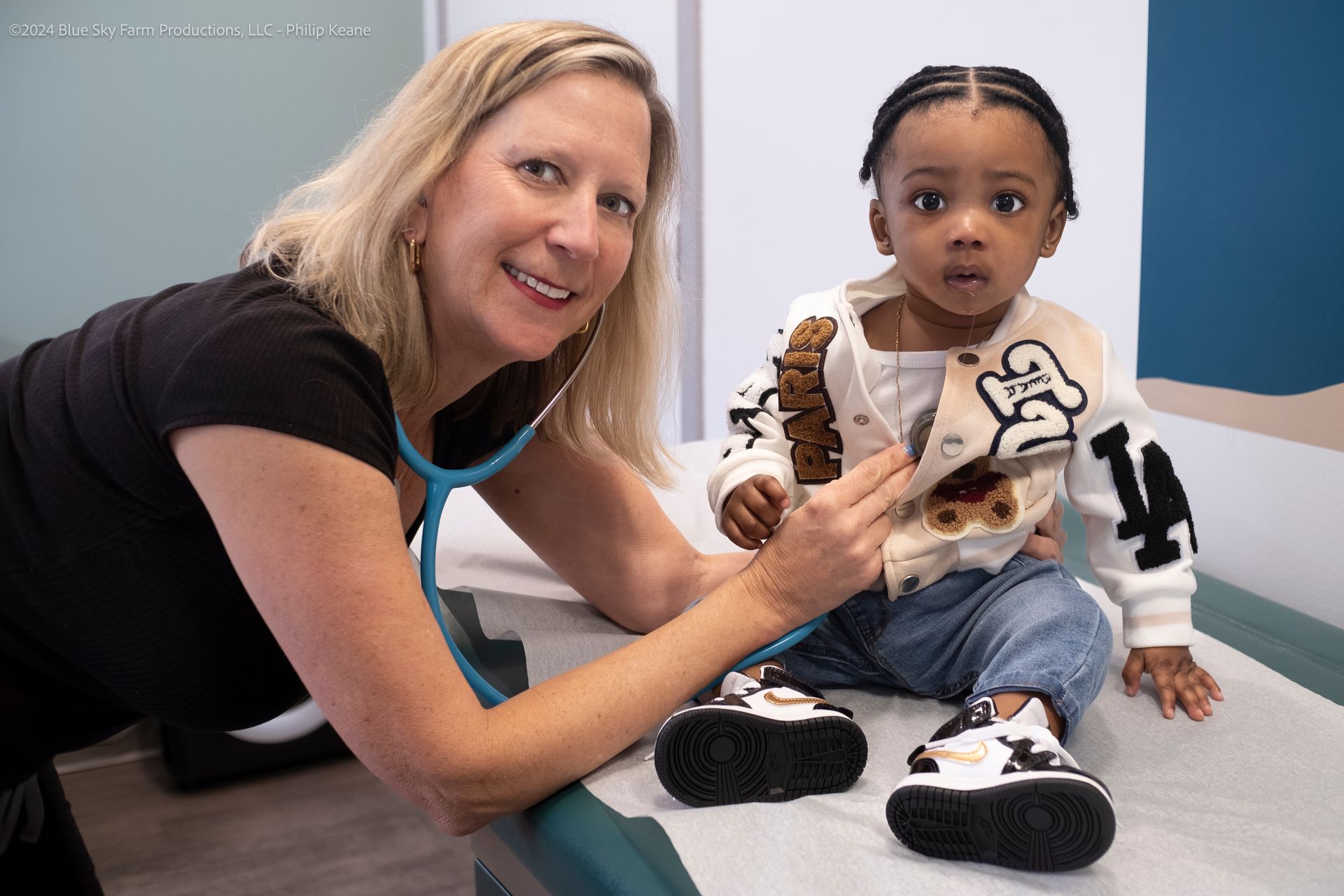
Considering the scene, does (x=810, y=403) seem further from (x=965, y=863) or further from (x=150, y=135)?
(x=150, y=135)

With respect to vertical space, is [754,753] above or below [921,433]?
below

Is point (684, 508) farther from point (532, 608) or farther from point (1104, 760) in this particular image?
point (1104, 760)

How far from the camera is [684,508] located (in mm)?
1950

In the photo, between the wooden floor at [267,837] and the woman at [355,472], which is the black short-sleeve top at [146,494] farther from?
the wooden floor at [267,837]

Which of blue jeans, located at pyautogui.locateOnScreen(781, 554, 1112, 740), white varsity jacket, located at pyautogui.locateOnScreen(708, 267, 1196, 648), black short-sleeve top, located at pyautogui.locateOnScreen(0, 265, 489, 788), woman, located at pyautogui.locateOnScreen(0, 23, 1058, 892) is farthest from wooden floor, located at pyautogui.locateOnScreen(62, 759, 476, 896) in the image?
white varsity jacket, located at pyautogui.locateOnScreen(708, 267, 1196, 648)

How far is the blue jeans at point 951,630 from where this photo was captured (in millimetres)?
1149

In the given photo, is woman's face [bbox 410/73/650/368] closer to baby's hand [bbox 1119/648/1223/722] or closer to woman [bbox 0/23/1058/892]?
woman [bbox 0/23/1058/892]

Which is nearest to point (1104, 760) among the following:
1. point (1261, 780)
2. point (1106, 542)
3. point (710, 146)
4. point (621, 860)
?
point (1261, 780)

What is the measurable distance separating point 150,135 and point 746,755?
121 inches

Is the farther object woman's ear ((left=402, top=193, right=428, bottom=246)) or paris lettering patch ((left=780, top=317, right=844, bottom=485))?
paris lettering patch ((left=780, top=317, right=844, bottom=485))

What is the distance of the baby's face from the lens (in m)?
1.13

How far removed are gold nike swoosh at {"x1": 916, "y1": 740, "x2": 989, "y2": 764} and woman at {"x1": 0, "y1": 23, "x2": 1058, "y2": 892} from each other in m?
0.25

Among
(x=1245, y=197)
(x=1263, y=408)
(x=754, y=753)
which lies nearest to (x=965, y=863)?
(x=754, y=753)

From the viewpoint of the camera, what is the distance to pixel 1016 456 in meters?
1.22
